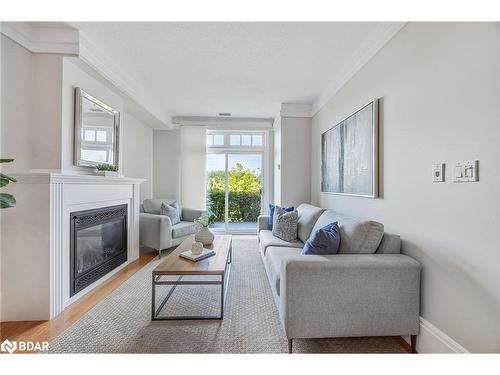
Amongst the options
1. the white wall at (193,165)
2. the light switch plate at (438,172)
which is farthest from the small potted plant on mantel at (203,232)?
the white wall at (193,165)

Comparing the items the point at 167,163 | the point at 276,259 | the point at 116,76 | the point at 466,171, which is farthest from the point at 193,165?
the point at 466,171

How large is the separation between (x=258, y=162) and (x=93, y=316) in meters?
4.06

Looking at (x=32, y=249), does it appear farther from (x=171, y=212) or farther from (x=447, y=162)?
(x=447, y=162)

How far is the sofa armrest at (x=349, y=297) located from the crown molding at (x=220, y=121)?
13.1 ft

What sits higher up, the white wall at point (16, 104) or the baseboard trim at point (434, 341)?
the white wall at point (16, 104)

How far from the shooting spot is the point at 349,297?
1602 millimetres

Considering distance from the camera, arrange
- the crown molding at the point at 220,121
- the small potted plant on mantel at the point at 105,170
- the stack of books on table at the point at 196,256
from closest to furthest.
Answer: the stack of books on table at the point at 196,256, the small potted plant on mantel at the point at 105,170, the crown molding at the point at 220,121

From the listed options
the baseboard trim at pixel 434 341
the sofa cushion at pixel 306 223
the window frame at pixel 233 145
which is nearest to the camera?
the baseboard trim at pixel 434 341

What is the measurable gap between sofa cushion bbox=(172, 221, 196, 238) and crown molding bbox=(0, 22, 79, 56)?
2605 mm

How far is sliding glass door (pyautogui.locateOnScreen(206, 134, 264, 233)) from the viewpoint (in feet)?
17.8

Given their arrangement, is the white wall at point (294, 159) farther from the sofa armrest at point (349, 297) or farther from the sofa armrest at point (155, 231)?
the sofa armrest at point (349, 297)

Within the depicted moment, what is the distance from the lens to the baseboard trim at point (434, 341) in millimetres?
1408

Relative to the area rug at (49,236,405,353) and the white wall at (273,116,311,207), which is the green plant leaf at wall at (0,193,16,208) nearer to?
the area rug at (49,236,405,353)

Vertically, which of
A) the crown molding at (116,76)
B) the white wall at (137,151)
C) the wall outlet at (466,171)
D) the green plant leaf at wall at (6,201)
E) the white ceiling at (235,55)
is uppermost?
the white ceiling at (235,55)
